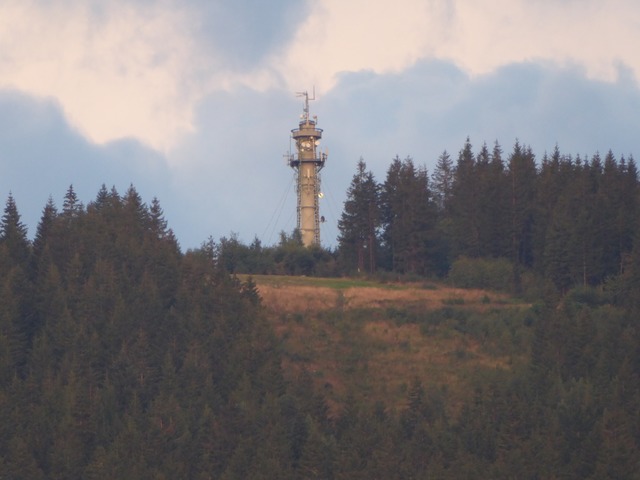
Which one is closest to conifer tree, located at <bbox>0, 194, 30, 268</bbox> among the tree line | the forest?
the forest

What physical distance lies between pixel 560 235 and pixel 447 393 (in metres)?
20.8

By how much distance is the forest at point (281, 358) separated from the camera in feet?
177

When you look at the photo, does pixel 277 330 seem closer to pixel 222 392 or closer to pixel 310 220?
pixel 222 392

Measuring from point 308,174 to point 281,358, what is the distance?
3743 centimetres

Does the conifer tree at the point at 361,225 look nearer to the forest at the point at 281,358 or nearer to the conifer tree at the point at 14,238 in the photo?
the forest at the point at 281,358

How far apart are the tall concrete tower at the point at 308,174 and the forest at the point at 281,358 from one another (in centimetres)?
909

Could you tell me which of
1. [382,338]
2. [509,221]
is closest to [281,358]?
[382,338]

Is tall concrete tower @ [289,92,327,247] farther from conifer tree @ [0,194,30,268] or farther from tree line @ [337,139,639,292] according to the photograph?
conifer tree @ [0,194,30,268]

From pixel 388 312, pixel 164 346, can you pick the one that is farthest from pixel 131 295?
pixel 388 312

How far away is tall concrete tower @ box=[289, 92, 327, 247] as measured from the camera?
103 meters

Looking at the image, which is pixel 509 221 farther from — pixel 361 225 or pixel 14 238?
pixel 14 238

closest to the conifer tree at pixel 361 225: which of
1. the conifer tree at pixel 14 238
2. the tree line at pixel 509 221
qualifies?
the tree line at pixel 509 221

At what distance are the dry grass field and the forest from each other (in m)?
1.13

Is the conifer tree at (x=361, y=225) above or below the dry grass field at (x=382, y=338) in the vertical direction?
above
